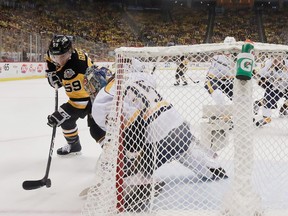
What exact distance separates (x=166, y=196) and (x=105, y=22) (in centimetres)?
1801

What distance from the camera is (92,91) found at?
1781 millimetres

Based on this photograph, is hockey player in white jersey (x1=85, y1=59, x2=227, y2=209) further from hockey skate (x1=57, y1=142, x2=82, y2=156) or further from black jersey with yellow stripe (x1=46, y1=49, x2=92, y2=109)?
hockey skate (x1=57, y1=142, x2=82, y2=156)

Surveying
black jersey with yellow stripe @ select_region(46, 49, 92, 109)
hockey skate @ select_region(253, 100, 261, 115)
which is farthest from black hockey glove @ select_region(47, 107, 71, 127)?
hockey skate @ select_region(253, 100, 261, 115)

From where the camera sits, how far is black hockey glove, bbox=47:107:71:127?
233 cm

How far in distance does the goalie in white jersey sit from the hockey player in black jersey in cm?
61

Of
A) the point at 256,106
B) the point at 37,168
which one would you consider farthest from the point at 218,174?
the point at 37,168

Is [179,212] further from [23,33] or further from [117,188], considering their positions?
[23,33]

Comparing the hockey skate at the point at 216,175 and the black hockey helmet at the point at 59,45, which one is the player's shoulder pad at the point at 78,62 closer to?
the black hockey helmet at the point at 59,45

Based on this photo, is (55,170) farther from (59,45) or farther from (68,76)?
(59,45)

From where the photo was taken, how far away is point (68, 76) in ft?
8.01

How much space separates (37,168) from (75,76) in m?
0.58

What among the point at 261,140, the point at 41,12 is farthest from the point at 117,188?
the point at 41,12

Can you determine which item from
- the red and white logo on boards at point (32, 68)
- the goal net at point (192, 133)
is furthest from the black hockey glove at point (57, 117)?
the red and white logo on boards at point (32, 68)

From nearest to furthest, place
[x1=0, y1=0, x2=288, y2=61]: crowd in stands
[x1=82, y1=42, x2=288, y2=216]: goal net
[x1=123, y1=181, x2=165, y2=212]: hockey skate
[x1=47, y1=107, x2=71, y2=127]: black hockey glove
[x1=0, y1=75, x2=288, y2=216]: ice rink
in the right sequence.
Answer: [x1=82, y1=42, x2=288, y2=216]: goal net → [x1=123, y1=181, x2=165, y2=212]: hockey skate → [x1=0, y1=75, x2=288, y2=216]: ice rink → [x1=47, y1=107, x2=71, y2=127]: black hockey glove → [x1=0, y1=0, x2=288, y2=61]: crowd in stands
